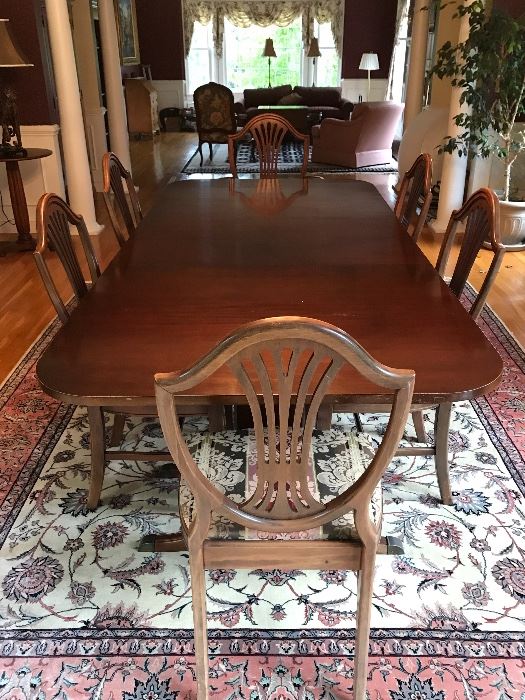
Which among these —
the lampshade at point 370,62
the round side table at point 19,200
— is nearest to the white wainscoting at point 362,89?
the lampshade at point 370,62

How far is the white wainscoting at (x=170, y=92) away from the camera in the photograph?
12172mm

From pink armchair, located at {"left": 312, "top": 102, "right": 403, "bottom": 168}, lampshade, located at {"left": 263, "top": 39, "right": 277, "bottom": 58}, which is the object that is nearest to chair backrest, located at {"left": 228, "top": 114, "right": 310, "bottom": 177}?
pink armchair, located at {"left": 312, "top": 102, "right": 403, "bottom": 168}

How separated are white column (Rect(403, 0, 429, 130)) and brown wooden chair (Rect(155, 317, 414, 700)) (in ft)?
20.6

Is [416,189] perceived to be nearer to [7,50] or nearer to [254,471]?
[254,471]

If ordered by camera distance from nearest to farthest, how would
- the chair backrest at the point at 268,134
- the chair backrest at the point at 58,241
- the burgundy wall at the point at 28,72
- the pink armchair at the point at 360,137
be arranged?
the chair backrest at the point at 58,241, the chair backrest at the point at 268,134, the burgundy wall at the point at 28,72, the pink armchair at the point at 360,137

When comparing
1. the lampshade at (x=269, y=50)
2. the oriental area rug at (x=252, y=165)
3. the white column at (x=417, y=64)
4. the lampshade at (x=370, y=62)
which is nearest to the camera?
the white column at (x=417, y=64)

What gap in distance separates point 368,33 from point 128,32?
170 inches

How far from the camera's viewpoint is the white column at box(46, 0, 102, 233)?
4438 mm

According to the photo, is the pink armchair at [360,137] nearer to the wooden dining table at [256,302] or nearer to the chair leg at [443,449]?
the wooden dining table at [256,302]

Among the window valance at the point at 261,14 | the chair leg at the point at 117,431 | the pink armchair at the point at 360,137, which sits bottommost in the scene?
the chair leg at the point at 117,431

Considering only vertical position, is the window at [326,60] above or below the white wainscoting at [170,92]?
above

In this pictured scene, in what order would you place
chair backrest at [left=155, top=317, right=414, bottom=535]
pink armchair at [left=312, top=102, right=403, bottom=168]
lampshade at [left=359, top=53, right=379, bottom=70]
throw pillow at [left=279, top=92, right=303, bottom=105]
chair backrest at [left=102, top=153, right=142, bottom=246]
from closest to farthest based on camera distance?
chair backrest at [left=155, top=317, right=414, bottom=535] → chair backrest at [left=102, top=153, right=142, bottom=246] → pink armchair at [left=312, top=102, right=403, bottom=168] → lampshade at [left=359, top=53, right=379, bottom=70] → throw pillow at [left=279, top=92, right=303, bottom=105]

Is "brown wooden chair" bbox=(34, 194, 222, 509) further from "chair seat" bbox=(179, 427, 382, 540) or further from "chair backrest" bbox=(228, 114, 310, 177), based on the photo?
"chair backrest" bbox=(228, 114, 310, 177)

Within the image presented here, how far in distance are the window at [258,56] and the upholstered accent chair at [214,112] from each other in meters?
4.95
